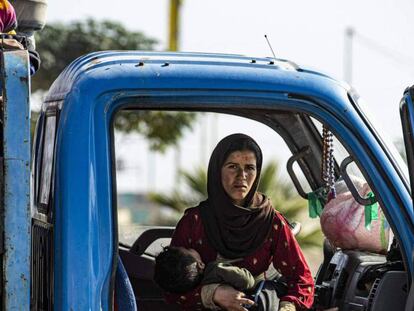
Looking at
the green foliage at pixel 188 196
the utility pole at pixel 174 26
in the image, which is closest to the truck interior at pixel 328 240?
the green foliage at pixel 188 196

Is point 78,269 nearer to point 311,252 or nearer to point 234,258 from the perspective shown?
point 234,258

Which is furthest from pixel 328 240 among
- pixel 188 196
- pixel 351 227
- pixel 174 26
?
pixel 174 26

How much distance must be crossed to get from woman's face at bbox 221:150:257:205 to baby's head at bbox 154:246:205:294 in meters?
0.38

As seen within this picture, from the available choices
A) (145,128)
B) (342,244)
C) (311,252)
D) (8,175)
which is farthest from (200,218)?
(145,128)

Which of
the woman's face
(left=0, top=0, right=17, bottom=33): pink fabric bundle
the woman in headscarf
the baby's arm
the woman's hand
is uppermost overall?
(left=0, top=0, right=17, bottom=33): pink fabric bundle

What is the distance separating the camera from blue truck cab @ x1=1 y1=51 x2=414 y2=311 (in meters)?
3.78

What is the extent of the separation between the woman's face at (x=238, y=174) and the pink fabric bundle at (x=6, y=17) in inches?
39.3

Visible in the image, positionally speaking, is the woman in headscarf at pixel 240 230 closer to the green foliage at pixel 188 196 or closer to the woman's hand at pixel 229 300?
the woman's hand at pixel 229 300

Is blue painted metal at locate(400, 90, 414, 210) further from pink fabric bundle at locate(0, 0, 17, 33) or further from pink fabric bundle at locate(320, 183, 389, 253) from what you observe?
pink fabric bundle at locate(0, 0, 17, 33)

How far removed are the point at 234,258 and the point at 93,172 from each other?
0.83 metres

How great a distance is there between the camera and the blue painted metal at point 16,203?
3.69 meters

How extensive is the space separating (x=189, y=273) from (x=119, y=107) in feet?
2.29

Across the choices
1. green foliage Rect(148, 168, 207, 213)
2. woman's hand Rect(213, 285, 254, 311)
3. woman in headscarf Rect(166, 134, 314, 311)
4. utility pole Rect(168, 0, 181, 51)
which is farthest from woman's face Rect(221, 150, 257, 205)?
utility pole Rect(168, 0, 181, 51)

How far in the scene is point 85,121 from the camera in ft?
12.5
